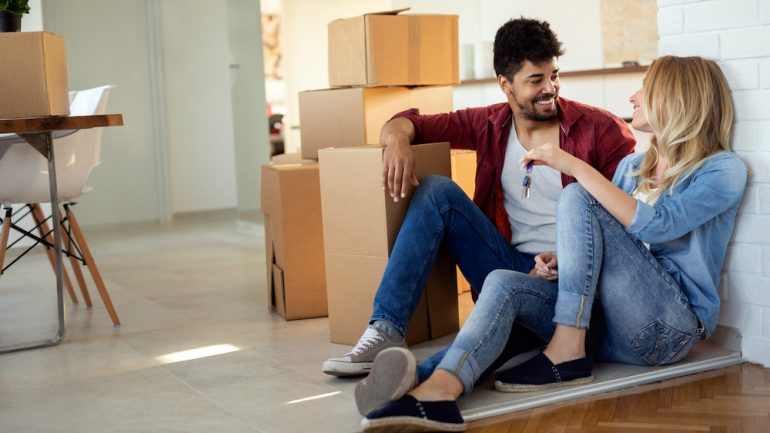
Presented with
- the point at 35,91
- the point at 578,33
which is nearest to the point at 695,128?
the point at 35,91

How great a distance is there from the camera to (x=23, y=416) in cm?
220

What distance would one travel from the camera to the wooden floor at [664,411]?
1.91 meters

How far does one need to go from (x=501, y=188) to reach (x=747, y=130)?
2.11 ft

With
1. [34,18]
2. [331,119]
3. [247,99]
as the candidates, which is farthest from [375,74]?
[34,18]

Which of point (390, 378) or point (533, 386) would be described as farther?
point (533, 386)

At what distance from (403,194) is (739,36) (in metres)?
0.91

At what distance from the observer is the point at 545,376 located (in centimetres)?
210

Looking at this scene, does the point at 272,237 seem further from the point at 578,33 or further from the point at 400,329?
the point at 578,33

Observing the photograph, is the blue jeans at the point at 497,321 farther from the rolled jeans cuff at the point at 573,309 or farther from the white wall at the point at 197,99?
the white wall at the point at 197,99

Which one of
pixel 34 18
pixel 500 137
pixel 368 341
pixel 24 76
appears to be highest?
pixel 34 18

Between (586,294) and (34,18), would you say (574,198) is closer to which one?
(586,294)

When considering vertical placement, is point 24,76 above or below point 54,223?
above

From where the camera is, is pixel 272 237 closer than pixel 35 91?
No

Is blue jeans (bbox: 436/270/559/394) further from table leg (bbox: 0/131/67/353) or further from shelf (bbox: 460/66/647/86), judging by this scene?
shelf (bbox: 460/66/647/86)
